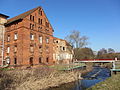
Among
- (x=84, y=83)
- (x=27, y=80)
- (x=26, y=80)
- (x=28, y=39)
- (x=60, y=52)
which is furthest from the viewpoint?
(x=60, y=52)

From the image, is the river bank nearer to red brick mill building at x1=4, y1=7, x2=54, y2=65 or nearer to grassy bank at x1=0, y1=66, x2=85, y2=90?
grassy bank at x1=0, y1=66, x2=85, y2=90

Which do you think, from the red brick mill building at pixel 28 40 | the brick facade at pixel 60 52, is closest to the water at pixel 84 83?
the red brick mill building at pixel 28 40

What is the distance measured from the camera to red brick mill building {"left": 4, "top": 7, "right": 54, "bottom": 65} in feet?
78.9

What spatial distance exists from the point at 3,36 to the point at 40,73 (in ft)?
54.7

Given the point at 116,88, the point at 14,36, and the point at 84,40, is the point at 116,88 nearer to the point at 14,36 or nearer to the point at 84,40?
the point at 14,36

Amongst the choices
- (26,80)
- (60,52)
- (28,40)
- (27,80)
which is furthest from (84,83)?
(60,52)

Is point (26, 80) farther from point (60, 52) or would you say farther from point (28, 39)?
point (60, 52)

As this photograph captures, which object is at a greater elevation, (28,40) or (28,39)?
(28,39)

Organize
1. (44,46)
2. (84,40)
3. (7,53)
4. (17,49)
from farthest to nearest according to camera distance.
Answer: (84,40), (44,46), (7,53), (17,49)

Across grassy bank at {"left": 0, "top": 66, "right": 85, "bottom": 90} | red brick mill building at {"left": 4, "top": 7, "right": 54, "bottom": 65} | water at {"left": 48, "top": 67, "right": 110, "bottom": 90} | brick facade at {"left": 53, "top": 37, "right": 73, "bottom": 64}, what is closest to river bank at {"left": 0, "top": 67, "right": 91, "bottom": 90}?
grassy bank at {"left": 0, "top": 66, "right": 85, "bottom": 90}

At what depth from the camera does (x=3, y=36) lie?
27219mm

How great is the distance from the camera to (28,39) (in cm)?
2483

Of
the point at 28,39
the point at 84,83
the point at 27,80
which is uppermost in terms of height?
the point at 28,39

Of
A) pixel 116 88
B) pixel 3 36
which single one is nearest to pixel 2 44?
pixel 3 36
